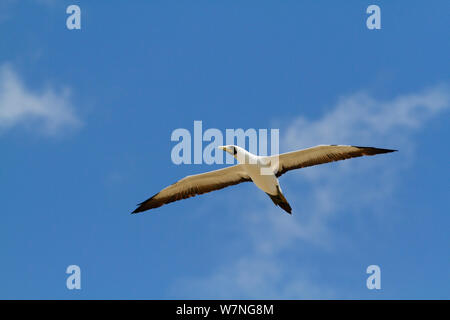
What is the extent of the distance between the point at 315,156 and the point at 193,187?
5.12m

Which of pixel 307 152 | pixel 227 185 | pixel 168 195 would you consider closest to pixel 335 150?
pixel 307 152

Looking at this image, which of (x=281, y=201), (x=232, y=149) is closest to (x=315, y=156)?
(x=281, y=201)

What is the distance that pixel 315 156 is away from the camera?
22.1m

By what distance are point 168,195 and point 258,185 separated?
382 cm

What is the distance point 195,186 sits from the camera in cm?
2322

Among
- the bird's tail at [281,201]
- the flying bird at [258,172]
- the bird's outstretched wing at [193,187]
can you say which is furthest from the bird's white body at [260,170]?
the bird's outstretched wing at [193,187]

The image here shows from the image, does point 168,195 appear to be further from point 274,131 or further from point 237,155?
point 274,131

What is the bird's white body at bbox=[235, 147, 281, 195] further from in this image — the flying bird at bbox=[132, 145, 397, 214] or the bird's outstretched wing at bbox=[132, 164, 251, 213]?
the bird's outstretched wing at bbox=[132, 164, 251, 213]

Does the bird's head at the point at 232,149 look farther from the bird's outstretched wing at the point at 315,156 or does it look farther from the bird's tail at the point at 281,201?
the bird's tail at the point at 281,201

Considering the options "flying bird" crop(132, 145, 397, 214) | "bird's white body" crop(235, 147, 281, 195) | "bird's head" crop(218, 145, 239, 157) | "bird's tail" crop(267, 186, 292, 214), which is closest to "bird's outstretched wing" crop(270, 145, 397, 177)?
"flying bird" crop(132, 145, 397, 214)

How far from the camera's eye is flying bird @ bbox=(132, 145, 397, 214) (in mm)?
21547

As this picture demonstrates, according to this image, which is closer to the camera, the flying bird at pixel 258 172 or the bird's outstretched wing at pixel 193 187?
the flying bird at pixel 258 172

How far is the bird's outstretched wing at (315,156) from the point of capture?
21547 mm

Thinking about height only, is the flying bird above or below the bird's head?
below
